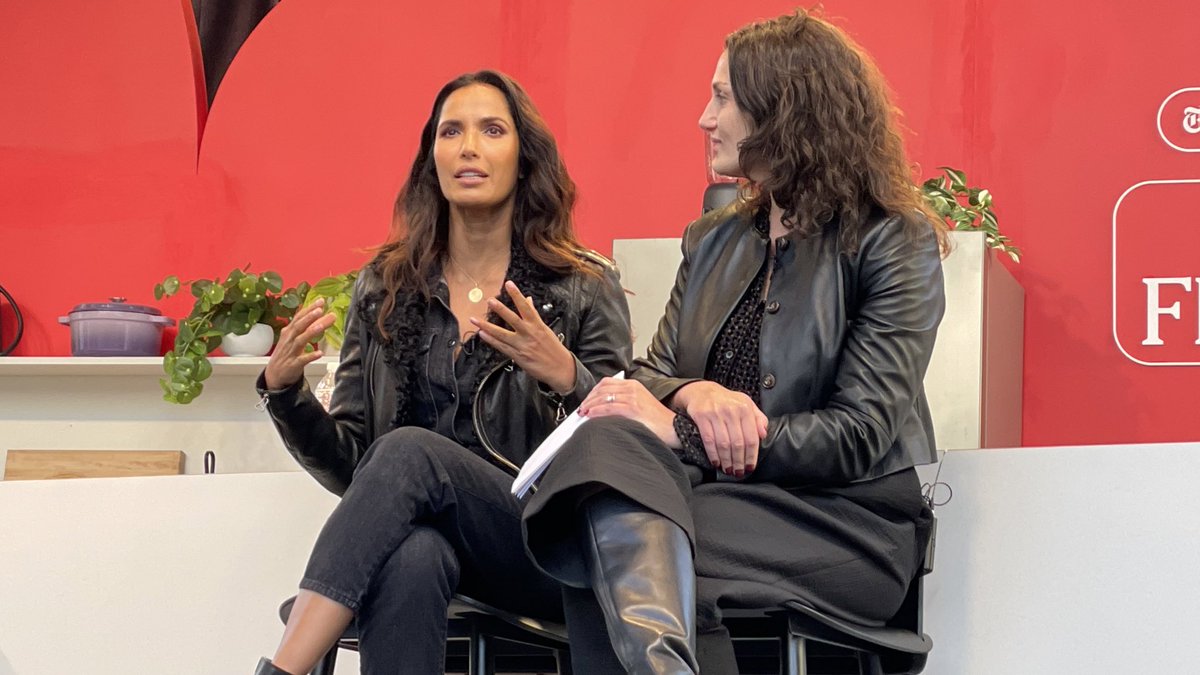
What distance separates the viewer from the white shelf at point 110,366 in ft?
13.4

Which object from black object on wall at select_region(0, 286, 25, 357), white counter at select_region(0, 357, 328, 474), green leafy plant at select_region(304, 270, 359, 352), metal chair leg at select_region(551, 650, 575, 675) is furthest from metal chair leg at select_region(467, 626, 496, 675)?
black object on wall at select_region(0, 286, 25, 357)

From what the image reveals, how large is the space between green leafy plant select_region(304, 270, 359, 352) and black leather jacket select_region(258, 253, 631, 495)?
1453 millimetres

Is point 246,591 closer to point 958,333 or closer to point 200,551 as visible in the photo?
point 200,551

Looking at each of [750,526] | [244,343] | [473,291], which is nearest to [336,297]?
[244,343]

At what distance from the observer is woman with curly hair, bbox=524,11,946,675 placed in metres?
1.61

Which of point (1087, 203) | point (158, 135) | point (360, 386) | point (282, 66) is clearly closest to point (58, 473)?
point (158, 135)

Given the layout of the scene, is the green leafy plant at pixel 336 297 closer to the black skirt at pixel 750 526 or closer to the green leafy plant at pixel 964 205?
the green leafy plant at pixel 964 205

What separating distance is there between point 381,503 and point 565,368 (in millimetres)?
439

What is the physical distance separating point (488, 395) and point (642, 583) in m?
0.80

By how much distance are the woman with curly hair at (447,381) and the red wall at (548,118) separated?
1460 mm

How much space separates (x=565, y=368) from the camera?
84.8 inches

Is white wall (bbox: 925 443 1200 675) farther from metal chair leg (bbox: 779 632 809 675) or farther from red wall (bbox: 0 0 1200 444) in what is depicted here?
red wall (bbox: 0 0 1200 444)

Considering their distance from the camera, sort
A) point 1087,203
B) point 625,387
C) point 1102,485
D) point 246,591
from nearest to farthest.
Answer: point 625,387
point 1102,485
point 246,591
point 1087,203

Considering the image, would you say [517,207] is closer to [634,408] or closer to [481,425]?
[481,425]
